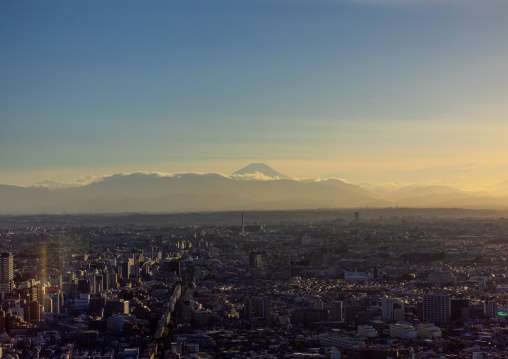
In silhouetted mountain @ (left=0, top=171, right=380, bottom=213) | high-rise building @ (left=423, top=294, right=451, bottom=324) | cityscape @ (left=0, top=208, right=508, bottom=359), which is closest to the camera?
cityscape @ (left=0, top=208, right=508, bottom=359)

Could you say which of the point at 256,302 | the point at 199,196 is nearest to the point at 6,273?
the point at 256,302

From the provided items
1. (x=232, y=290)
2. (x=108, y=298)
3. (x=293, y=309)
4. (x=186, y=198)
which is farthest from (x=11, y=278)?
(x=186, y=198)

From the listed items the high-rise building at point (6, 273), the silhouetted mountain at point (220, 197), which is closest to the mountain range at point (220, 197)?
the silhouetted mountain at point (220, 197)

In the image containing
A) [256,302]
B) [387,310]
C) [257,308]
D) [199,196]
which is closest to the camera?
[387,310]

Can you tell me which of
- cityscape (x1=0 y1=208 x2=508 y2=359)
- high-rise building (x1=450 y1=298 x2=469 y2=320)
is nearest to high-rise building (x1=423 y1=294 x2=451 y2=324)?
cityscape (x1=0 y1=208 x2=508 y2=359)

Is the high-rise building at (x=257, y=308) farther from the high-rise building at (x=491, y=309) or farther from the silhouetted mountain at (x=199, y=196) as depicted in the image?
the silhouetted mountain at (x=199, y=196)

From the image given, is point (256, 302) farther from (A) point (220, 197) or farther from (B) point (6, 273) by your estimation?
(A) point (220, 197)

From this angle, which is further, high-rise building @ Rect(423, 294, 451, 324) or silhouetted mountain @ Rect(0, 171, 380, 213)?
silhouetted mountain @ Rect(0, 171, 380, 213)

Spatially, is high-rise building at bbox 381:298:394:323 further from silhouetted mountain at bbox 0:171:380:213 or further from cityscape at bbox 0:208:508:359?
silhouetted mountain at bbox 0:171:380:213

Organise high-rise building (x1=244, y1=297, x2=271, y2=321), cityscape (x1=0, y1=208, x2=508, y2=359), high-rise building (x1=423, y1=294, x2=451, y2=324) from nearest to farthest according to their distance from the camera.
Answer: cityscape (x1=0, y1=208, x2=508, y2=359)
high-rise building (x1=423, y1=294, x2=451, y2=324)
high-rise building (x1=244, y1=297, x2=271, y2=321)
